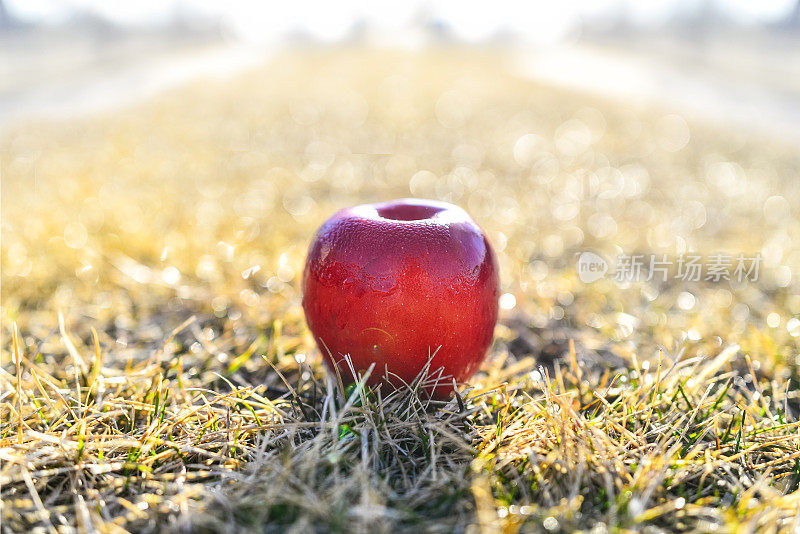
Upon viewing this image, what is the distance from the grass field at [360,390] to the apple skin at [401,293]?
16 cm

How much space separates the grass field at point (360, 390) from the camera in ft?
6.52

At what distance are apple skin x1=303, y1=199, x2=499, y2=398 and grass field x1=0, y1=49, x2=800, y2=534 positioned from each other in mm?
165

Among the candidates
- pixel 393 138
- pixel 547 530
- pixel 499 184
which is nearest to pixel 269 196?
pixel 499 184

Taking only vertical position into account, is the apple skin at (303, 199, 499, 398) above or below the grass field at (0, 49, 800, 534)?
above

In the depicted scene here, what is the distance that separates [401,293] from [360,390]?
398mm

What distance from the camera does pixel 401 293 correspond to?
7.43 ft

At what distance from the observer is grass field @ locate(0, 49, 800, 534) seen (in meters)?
1.99

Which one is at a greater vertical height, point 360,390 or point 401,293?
point 401,293

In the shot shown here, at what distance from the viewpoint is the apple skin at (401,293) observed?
227cm

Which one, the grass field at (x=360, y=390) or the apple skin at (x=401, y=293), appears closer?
the grass field at (x=360, y=390)

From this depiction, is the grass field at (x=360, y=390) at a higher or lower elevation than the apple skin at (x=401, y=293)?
lower

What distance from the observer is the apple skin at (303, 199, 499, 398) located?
227 centimetres

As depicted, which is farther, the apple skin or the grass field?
the apple skin

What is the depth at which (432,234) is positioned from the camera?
2.31m
